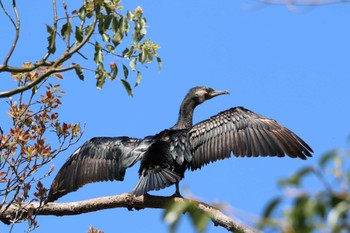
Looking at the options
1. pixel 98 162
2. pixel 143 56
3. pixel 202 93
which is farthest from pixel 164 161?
pixel 143 56

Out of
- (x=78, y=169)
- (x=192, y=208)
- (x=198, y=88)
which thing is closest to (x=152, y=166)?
(x=78, y=169)

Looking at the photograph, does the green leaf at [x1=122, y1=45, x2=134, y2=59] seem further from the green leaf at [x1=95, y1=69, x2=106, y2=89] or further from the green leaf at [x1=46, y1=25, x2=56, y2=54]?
the green leaf at [x1=46, y1=25, x2=56, y2=54]

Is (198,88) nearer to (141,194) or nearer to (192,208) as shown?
(141,194)

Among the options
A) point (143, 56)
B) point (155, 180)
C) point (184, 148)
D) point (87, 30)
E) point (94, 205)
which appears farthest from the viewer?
point (184, 148)

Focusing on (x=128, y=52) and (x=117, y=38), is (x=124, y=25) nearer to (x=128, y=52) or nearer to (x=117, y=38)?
(x=117, y=38)

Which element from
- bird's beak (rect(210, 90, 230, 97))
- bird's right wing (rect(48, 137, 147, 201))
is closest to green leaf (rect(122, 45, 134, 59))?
bird's right wing (rect(48, 137, 147, 201))

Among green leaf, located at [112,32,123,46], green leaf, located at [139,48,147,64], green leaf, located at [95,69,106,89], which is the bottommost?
green leaf, located at [95,69,106,89]

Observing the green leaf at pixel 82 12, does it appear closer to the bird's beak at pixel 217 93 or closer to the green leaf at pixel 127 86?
the green leaf at pixel 127 86

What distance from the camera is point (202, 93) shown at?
7824 millimetres

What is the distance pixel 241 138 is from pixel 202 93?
2.84 feet

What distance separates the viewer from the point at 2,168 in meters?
5.36

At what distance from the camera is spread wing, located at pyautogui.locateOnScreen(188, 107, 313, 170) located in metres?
6.94

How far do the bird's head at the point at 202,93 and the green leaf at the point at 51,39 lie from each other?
10.8 ft

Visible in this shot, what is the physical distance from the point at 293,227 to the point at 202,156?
5.24m
